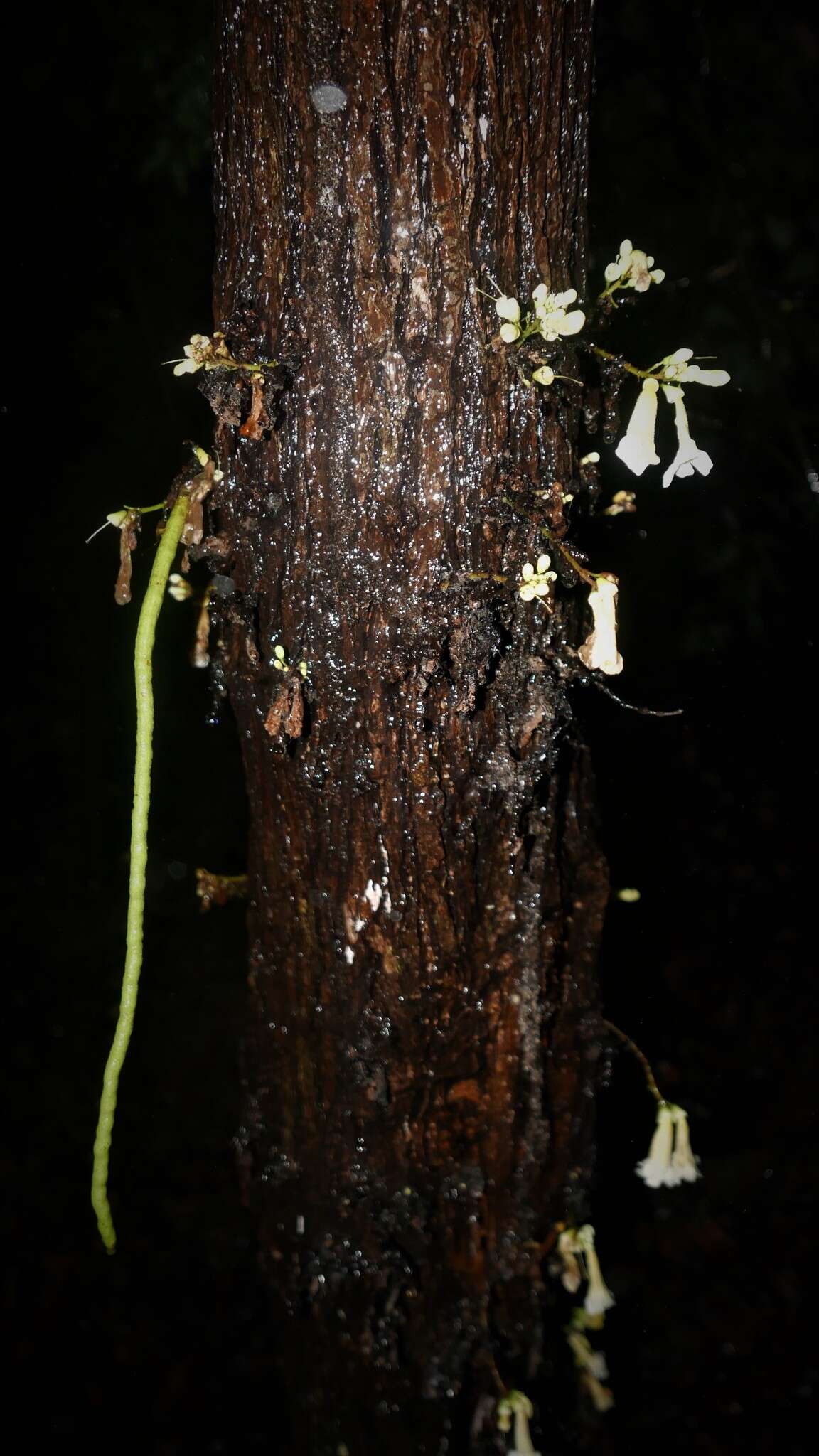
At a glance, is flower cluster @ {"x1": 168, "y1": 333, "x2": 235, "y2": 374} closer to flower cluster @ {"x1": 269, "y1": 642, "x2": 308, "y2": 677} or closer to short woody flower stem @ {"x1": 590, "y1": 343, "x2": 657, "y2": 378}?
flower cluster @ {"x1": 269, "y1": 642, "x2": 308, "y2": 677}

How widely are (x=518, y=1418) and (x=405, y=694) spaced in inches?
45.3

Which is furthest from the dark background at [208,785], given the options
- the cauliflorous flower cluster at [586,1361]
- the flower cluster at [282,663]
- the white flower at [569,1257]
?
the flower cluster at [282,663]

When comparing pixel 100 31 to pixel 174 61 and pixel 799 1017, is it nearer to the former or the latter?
pixel 174 61

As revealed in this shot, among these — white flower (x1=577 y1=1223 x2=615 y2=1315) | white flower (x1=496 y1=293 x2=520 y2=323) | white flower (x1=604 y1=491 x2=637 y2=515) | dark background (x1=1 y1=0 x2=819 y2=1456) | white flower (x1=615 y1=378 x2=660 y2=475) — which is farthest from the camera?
dark background (x1=1 y1=0 x2=819 y2=1456)

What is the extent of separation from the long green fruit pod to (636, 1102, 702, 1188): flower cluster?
91 centimetres

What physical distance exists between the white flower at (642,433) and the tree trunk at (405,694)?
0.23ft

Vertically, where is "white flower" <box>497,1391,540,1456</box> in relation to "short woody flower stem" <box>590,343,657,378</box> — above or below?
below

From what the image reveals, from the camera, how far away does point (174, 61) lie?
2.19 m

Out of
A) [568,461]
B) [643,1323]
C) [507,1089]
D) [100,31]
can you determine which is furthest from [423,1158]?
[100,31]

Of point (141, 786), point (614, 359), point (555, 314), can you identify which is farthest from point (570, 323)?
point (141, 786)

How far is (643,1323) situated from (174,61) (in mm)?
3838

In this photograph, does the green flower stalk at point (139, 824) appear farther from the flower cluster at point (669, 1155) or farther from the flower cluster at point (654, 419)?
the flower cluster at point (669, 1155)

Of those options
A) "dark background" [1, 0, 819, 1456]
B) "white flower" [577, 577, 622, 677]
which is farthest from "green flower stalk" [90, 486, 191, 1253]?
"dark background" [1, 0, 819, 1456]

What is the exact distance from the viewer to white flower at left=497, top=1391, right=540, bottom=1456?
1.21 metres
